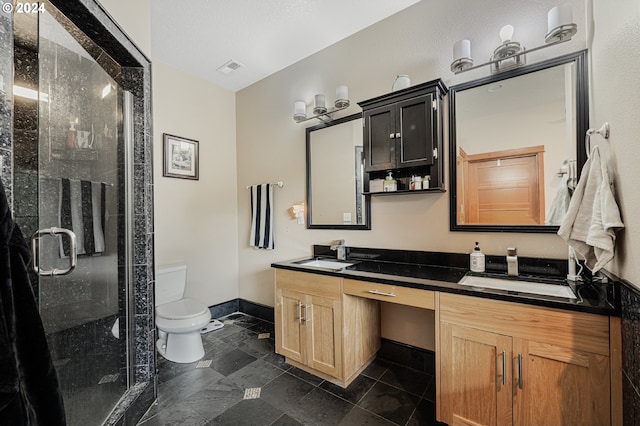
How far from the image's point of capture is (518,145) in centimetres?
167

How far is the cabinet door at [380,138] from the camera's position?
1983 mm

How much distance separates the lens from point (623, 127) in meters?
1.05

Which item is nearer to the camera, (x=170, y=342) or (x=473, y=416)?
(x=473, y=416)

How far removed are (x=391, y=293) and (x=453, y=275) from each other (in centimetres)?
41

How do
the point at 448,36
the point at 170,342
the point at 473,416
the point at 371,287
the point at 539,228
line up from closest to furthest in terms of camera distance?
the point at 473,416 → the point at 539,228 → the point at 371,287 → the point at 448,36 → the point at 170,342

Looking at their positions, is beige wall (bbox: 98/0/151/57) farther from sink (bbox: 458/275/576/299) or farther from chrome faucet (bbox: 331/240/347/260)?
sink (bbox: 458/275/576/299)

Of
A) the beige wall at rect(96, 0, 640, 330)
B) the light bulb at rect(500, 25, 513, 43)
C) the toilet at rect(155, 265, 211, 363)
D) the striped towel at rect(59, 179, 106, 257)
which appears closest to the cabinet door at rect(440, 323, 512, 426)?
the beige wall at rect(96, 0, 640, 330)

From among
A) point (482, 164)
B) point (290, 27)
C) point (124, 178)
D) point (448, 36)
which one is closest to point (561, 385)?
point (482, 164)

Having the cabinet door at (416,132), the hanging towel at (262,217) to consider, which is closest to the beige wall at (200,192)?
the hanging towel at (262,217)

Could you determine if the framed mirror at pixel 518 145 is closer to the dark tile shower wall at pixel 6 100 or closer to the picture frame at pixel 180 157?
the dark tile shower wall at pixel 6 100

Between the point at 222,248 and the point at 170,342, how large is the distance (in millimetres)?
1169

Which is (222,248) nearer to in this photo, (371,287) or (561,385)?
(371,287)

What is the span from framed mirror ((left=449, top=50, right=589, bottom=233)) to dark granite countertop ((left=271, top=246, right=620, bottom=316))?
0.25m

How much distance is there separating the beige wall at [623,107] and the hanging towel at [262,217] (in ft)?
8.39
